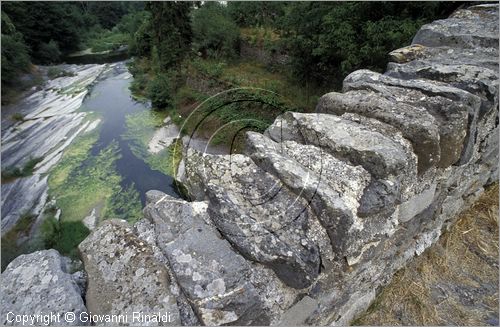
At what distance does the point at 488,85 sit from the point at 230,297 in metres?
1.87

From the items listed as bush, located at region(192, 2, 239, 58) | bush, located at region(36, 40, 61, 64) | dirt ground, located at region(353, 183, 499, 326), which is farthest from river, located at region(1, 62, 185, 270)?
bush, located at region(36, 40, 61, 64)

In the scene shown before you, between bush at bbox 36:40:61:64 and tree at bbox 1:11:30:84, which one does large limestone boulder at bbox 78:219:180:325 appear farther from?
bush at bbox 36:40:61:64

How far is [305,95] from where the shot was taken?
1180 cm

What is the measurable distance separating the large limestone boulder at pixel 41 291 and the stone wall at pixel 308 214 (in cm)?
8

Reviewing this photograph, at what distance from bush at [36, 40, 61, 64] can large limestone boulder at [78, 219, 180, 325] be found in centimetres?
3043

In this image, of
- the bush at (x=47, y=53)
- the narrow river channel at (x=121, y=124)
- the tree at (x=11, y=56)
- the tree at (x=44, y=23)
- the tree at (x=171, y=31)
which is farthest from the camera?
the bush at (x=47, y=53)

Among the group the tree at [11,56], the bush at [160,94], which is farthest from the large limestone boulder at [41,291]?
the tree at [11,56]

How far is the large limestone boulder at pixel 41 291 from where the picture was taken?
1185 mm

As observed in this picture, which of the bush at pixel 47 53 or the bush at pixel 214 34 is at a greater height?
the bush at pixel 214 34

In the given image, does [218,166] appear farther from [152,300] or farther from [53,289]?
[53,289]

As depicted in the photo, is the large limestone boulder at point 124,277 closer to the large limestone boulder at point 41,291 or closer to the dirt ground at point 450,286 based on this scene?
the large limestone boulder at point 41,291

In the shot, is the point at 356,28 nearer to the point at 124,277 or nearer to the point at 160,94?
the point at 124,277

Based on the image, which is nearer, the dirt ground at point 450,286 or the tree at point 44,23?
the dirt ground at point 450,286

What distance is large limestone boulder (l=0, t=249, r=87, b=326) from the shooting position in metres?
1.18
